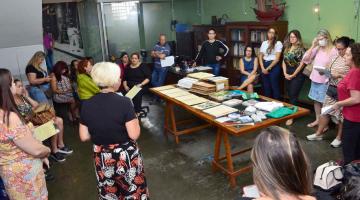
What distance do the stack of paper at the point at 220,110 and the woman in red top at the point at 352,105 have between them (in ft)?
3.63

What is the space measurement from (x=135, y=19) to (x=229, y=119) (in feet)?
19.2

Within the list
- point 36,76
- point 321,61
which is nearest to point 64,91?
point 36,76

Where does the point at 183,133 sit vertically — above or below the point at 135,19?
below

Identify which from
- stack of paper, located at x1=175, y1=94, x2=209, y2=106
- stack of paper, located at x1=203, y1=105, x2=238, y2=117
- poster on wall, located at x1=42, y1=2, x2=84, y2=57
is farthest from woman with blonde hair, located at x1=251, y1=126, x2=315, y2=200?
poster on wall, located at x1=42, y1=2, x2=84, y2=57

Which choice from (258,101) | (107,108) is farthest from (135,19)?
(107,108)

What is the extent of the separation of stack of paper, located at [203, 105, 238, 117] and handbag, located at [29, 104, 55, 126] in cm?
210

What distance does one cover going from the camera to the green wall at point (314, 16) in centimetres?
516

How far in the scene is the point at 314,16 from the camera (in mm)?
5730

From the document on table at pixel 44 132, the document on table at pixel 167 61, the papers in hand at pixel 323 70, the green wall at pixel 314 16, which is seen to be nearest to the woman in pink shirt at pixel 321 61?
the papers in hand at pixel 323 70

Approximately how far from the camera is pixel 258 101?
3918 millimetres

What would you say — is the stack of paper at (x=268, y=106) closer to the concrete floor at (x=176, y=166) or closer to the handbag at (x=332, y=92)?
the concrete floor at (x=176, y=166)

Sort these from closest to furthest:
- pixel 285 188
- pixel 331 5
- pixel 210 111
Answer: pixel 285 188 < pixel 210 111 < pixel 331 5

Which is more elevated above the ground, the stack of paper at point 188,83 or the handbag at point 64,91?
the stack of paper at point 188,83

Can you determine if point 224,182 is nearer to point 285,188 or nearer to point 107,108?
point 107,108
